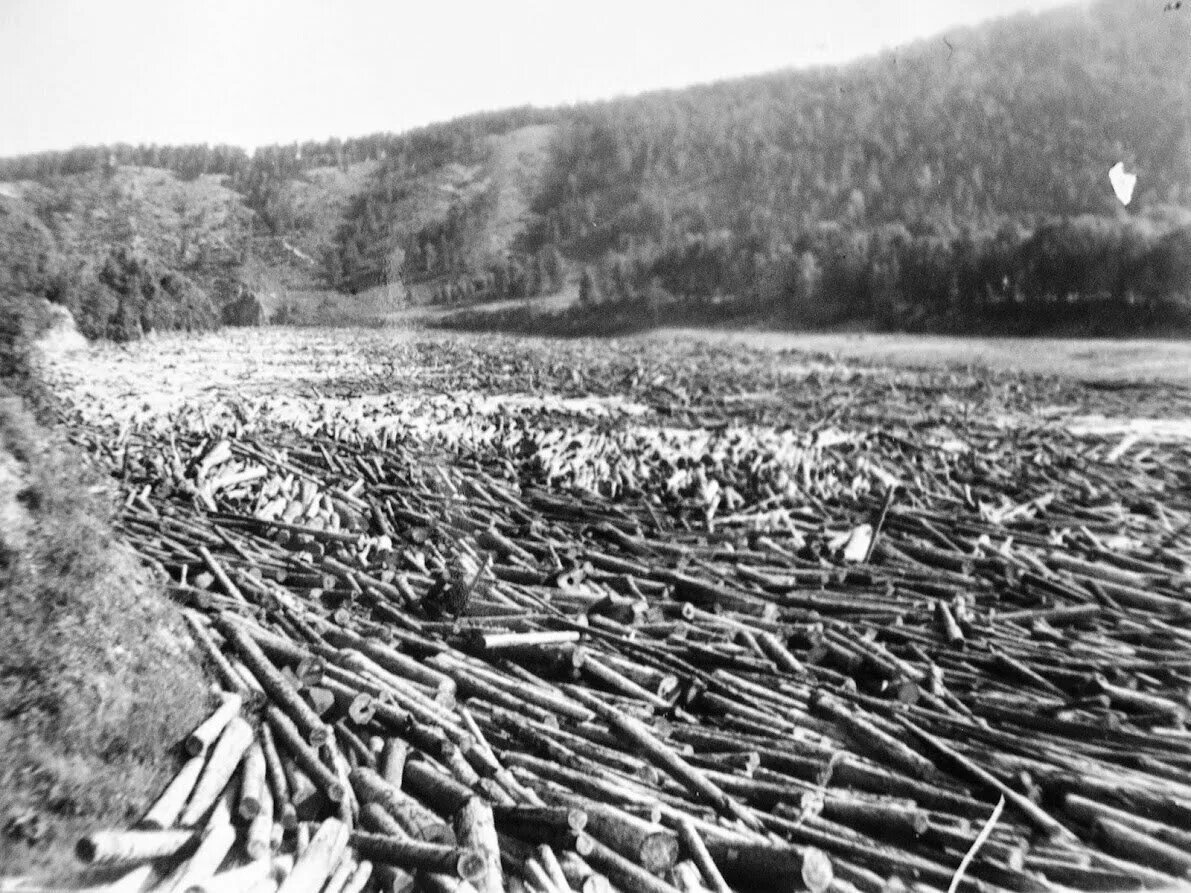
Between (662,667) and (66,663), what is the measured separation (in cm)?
240

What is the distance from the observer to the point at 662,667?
398 centimetres

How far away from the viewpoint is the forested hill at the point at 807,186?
5.12 metres

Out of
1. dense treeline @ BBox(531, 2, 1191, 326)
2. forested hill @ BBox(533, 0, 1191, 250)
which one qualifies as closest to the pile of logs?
dense treeline @ BBox(531, 2, 1191, 326)

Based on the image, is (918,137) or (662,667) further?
(918,137)

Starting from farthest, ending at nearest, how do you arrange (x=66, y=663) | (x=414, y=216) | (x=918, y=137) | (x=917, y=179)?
1. (x=917, y=179)
2. (x=918, y=137)
3. (x=414, y=216)
4. (x=66, y=663)

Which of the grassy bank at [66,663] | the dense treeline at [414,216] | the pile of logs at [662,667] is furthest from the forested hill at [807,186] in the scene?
the grassy bank at [66,663]

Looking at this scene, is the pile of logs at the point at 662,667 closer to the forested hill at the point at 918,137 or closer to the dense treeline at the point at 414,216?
the dense treeline at the point at 414,216

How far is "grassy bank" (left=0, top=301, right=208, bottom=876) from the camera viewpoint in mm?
2721

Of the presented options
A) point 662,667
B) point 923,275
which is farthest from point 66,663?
point 923,275

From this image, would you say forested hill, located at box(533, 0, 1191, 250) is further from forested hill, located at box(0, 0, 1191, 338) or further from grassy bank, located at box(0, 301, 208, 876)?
grassy bank, located at box(0, 301, 208, 876)

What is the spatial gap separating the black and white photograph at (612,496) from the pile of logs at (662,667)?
0.07 feet

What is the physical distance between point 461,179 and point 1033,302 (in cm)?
496

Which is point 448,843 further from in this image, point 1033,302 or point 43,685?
point 1033,302

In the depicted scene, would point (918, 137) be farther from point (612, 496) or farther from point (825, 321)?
point (612, 496)
